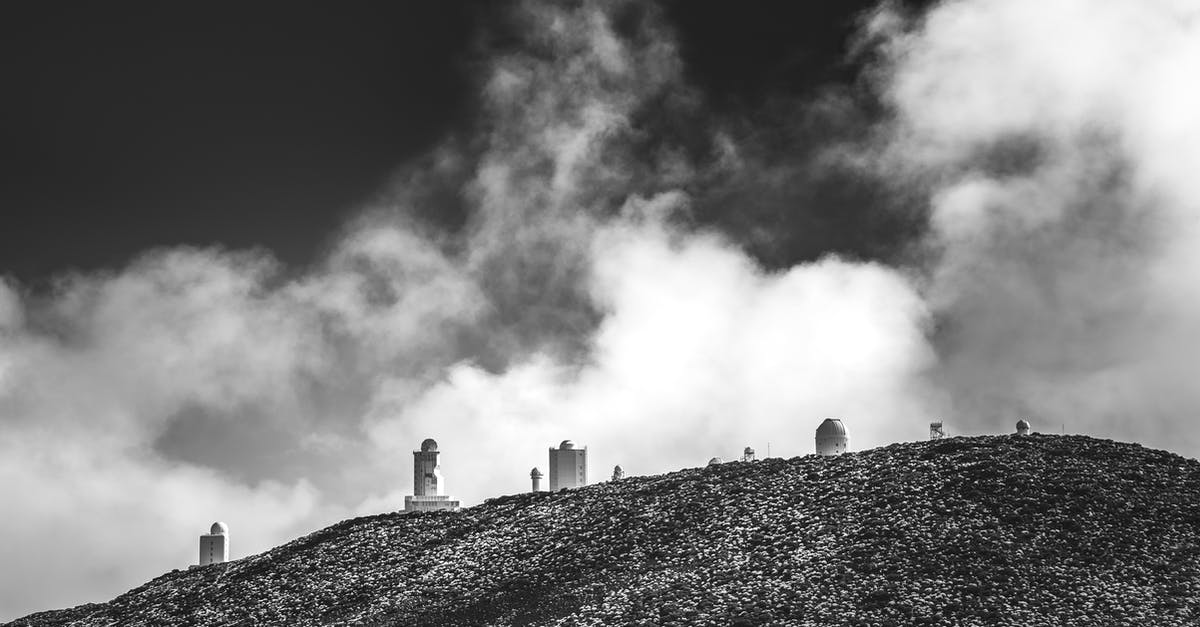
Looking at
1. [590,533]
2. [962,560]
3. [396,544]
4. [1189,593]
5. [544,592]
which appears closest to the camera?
[1189,593]

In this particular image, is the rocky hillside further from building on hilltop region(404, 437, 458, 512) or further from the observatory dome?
building on hilltop region(404, 437, 458, 512)

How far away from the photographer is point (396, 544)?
222 ft

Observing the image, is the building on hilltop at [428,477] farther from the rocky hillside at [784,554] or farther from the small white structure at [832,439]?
the small white structure at [832,439]

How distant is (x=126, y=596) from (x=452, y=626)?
28.3 m

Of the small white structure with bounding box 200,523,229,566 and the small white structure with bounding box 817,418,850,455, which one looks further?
the small white structure with bounding box 200,523,229,566

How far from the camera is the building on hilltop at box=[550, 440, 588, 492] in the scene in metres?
95.4

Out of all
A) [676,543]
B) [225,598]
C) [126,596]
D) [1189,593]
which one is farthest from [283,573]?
[1189,593]

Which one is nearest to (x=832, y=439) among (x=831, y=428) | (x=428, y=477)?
(x=831, y=428)

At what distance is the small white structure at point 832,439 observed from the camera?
8062 centimetres

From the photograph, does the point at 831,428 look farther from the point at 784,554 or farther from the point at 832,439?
the point at 784,554

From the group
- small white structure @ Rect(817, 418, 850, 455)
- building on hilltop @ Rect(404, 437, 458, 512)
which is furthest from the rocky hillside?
building on hilltop @ Rect(404, 437, 458, 512)

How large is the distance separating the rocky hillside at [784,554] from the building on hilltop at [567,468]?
71.4ft

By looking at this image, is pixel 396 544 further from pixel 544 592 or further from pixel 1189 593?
pixel 1189 593

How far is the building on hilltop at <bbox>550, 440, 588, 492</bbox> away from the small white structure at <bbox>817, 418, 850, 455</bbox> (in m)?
22.8
